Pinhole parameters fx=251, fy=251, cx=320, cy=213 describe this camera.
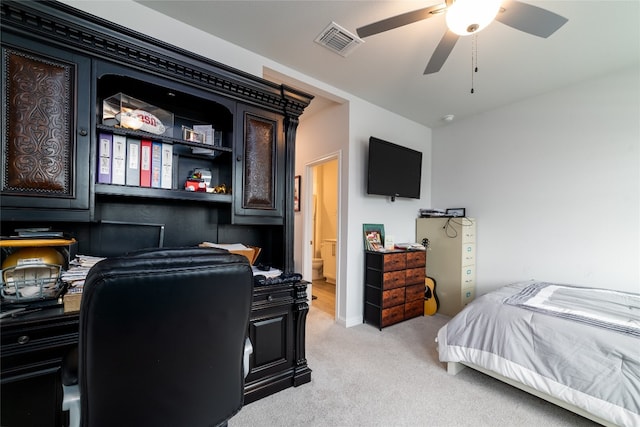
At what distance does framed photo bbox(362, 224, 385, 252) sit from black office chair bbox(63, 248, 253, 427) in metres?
2.46

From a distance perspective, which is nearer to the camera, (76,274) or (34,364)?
(34,364)

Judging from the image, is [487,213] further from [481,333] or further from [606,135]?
[481,333]

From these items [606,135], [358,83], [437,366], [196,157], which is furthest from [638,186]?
[196,157]

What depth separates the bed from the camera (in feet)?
4.50

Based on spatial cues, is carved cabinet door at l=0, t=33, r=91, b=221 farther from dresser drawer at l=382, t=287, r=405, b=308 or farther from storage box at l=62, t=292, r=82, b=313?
dresser drawer at l=382, t=287, r=405, b=308

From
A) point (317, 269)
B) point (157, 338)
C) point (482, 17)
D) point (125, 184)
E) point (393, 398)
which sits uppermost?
point (482, 17)

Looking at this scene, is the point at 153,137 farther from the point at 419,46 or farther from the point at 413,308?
the point at 413,308

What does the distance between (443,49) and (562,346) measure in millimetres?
2053

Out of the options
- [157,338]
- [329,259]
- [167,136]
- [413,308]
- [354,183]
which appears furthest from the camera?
[329,259]

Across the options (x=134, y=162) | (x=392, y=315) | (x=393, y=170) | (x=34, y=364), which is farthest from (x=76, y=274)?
(x=393, y=170)

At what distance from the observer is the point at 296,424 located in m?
1.54

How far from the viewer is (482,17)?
4.39 ft

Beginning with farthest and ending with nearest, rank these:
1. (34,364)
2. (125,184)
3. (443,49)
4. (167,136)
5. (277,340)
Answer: (277,340)
(443,49)
(167,136)
(125,184)
(34,364)

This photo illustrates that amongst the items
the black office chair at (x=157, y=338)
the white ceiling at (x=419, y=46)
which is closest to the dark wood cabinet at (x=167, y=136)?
the white ceiling at (x=419, y=46)
